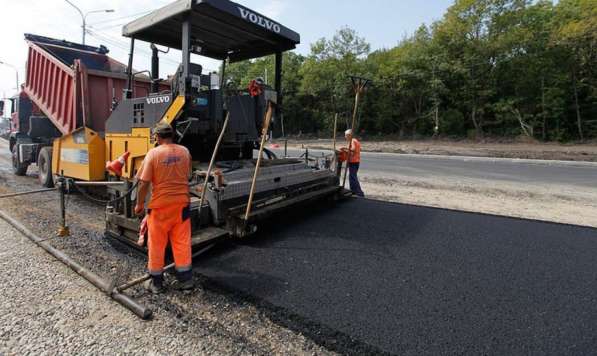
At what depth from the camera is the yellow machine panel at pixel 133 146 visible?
13.4 feet

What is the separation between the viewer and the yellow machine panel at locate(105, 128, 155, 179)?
4090 millimetres

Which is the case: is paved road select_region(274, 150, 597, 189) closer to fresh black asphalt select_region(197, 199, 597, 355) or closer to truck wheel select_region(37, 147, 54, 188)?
fresh black asphalt select_region(197, 199, 597, 355)

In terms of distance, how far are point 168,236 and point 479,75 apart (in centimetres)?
2881

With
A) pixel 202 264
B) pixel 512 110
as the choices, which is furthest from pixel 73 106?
pixel 512 110

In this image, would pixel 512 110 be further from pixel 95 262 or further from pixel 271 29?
pixel 95 262

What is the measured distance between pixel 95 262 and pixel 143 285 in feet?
2.59

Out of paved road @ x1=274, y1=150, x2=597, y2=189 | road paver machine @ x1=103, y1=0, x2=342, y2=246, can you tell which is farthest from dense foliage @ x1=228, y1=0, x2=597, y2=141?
road paver machine @ x1=103, y1=0, x2=342, y2=246

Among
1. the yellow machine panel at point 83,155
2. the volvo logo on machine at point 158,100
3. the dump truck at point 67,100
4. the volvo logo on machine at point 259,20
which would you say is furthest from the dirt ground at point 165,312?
the volvo logo on machine at point 259,20

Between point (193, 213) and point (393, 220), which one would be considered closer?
point (193, 213)

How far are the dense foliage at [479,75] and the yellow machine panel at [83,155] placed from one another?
14655 mm

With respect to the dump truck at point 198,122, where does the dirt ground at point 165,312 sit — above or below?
below

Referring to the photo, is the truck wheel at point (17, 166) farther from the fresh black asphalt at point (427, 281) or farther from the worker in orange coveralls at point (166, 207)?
the worker in orange coveralls at point (166, 207)

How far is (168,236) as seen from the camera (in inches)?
112

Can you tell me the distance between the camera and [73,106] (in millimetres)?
5699
